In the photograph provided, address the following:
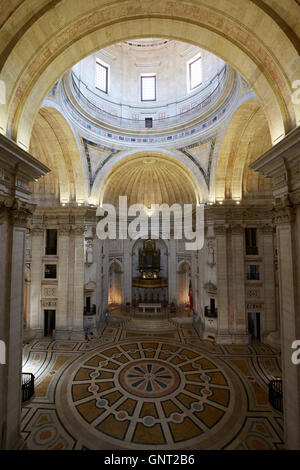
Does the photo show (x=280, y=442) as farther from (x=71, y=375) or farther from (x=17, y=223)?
(x=17, y=223)

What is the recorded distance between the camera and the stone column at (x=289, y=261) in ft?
18.0

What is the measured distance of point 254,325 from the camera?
46.2 feet

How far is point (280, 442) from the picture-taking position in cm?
632

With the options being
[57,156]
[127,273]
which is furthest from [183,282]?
[57,156]

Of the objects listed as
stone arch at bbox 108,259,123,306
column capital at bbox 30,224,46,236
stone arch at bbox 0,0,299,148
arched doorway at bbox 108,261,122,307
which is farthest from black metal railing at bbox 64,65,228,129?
arched doorway at bbox 108,261,122,307

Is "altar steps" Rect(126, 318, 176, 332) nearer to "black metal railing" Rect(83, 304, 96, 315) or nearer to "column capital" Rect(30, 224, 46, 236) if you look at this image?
"black metal railing" Rect(83, 304, 96, 315)

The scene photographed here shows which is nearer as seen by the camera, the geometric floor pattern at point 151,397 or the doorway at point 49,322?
the geometric floor pattern at point 151,397

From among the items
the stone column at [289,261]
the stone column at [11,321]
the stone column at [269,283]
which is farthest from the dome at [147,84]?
the stone column at [11,321]

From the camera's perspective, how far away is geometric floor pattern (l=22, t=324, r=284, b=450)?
6.56 m

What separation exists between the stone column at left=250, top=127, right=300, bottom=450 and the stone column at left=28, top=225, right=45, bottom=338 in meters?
13.7

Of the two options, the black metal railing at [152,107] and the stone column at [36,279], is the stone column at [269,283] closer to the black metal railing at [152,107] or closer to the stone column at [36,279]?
the black metal railing at [152,107]

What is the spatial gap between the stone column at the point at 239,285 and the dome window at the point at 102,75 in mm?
14452

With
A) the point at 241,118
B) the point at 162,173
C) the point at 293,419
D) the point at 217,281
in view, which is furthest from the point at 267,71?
the point at 162,173

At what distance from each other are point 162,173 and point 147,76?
806 cm
